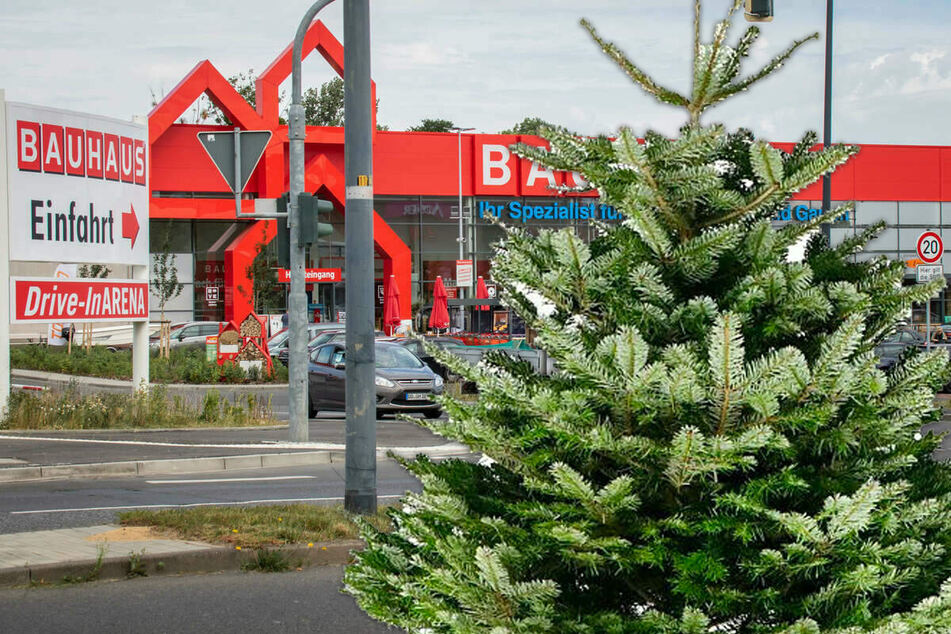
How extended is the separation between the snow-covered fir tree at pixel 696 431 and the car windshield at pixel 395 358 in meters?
21.3

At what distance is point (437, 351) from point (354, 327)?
667 centimetres

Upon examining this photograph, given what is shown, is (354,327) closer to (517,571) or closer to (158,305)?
(517,571)

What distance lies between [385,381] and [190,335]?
875 inches

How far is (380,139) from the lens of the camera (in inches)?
1921

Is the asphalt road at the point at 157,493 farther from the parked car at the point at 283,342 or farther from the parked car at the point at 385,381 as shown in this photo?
the parked car at the point at 283,342

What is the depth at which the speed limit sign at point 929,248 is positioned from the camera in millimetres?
24844

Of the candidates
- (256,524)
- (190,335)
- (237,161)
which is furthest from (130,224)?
(190,335)

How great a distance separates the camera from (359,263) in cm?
998

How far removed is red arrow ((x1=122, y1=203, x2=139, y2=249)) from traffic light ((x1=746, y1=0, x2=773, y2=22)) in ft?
37.2

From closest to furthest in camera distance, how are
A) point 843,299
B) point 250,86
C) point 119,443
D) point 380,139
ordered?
point 843,299 < point 119,443 < point 380,139 < point 250,86

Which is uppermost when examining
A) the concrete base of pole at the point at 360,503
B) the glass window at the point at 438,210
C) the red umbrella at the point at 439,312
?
the glass window at the point at 438,210

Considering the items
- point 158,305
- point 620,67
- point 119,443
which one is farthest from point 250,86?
point 620,67

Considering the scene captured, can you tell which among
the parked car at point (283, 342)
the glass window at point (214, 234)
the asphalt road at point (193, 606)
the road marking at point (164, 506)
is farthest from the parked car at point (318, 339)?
the asphalt road at point (193, 606)

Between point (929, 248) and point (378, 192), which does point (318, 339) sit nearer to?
point (929, 248)
